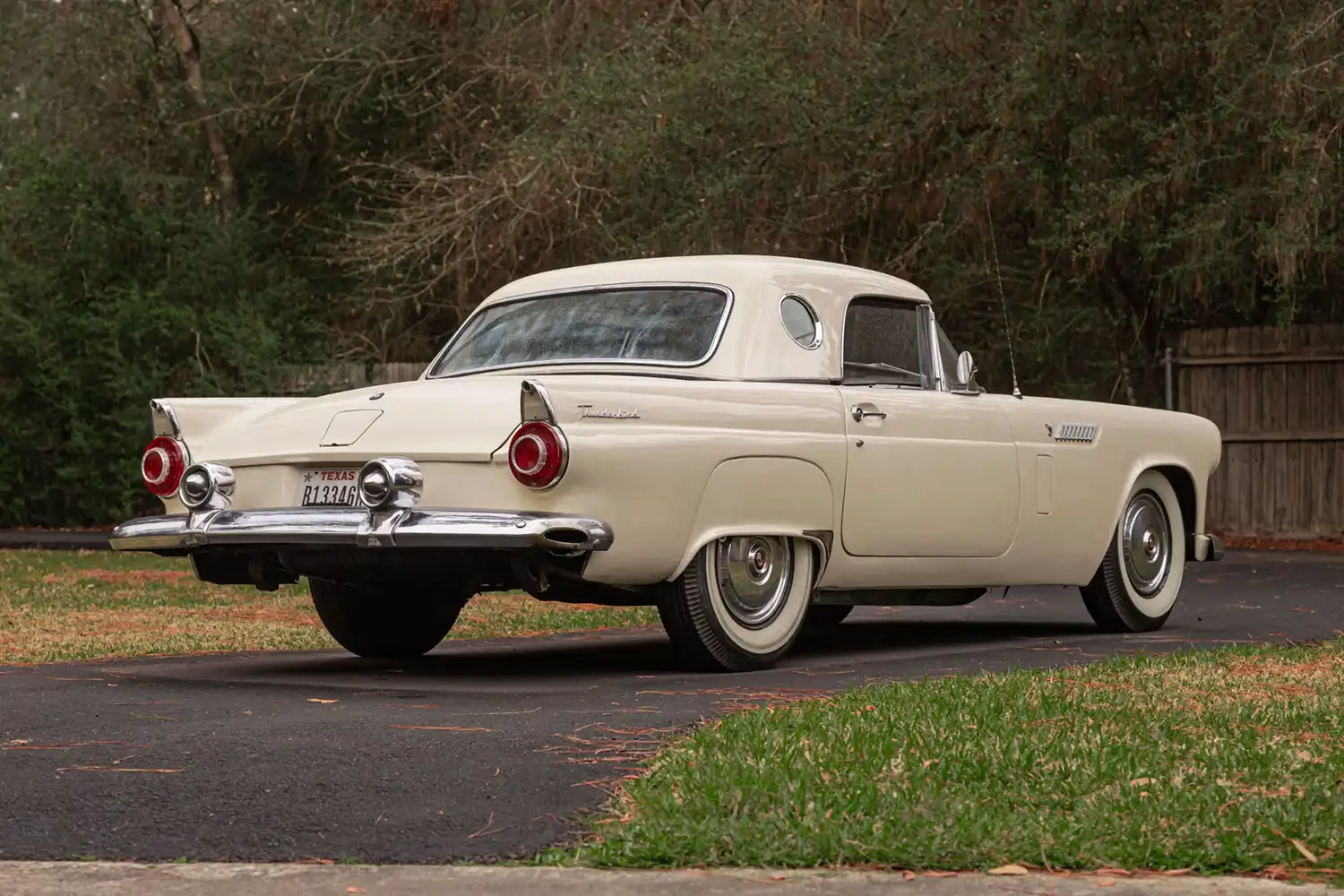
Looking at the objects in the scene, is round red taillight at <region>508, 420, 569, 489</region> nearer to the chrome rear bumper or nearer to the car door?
the chrome rear bumper

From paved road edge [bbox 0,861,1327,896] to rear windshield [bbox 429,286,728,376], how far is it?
4.68 meters

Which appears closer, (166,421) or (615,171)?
(166,421)

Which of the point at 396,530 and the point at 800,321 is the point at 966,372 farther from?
the point at 396,530

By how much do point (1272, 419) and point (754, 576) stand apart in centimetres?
1338

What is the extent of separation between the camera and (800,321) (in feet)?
31.4

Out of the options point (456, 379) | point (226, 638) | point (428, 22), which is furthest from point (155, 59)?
point (456, 379)

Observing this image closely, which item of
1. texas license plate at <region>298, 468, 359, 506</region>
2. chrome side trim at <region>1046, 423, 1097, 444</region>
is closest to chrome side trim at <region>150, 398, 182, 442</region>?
texas license plate at <region>298, 468, 359, 506</region>

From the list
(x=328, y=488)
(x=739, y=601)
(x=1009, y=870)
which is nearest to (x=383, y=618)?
(x=328, y=488)

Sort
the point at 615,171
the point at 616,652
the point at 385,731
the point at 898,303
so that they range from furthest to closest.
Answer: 1. the point at 615,171
2. the point at 616,652
3. the point at 898,303
4. the point at 385,731

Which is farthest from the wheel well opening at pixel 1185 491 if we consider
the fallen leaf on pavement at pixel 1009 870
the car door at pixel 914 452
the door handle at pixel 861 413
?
the fallen leaf on pavement at pixel 1009 870

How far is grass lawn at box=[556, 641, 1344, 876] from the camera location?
15.7 feet

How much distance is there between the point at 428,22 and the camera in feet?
87.5

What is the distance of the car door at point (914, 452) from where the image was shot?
9469mm

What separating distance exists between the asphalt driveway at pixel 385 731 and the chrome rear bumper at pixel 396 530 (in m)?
0.59
